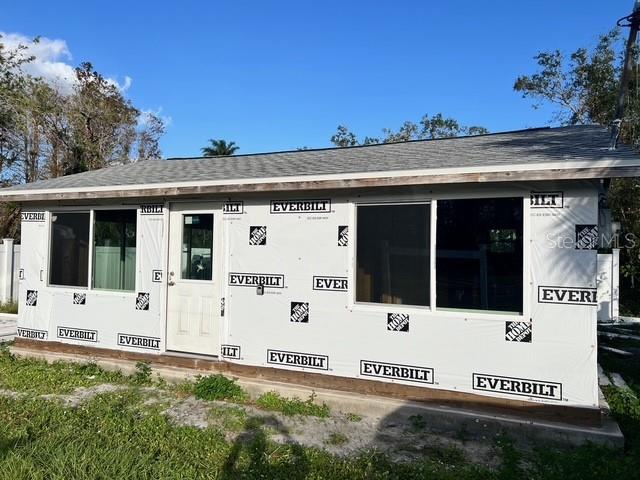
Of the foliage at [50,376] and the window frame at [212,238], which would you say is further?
the window frame at [212,238]

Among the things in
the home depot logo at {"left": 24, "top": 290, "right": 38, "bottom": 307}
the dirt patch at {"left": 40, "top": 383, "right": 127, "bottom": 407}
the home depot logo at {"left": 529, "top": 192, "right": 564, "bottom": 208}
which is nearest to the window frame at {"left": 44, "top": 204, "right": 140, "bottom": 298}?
the home depot logo at {"left": 24, "top": 290, "right": 38, "bottom": 307}

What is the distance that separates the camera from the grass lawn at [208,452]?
3.90 m

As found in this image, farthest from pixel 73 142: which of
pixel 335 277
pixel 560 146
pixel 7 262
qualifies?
pixel 560 146

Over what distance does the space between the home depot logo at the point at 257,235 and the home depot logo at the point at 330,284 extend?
35.7 inches

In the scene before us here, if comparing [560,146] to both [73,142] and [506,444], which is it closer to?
[506,444]

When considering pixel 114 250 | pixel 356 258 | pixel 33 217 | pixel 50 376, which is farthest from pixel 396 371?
pixel 33 217

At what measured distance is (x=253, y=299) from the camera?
6375 mm

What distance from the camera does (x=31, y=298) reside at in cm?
790

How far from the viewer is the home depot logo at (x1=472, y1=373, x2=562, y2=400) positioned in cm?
481

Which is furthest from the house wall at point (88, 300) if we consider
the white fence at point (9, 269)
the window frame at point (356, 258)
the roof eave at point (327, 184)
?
the white fence at point (9, 269)

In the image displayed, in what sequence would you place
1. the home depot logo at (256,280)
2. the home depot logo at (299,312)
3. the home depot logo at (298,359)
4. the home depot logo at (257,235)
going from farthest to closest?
1. the home depot logo at (257,235)
2. the home depot logo at (256,280)
3. the home depot logo at (299,312)
4. the home depot logo at (298,359)

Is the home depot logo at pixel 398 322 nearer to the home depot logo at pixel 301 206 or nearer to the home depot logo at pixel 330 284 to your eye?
the home depot logo at pixel 330 284

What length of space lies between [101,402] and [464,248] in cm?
448

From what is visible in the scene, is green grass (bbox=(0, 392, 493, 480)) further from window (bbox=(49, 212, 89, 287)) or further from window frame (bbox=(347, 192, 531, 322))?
window (bbox=(49, 212, 89, 287))
